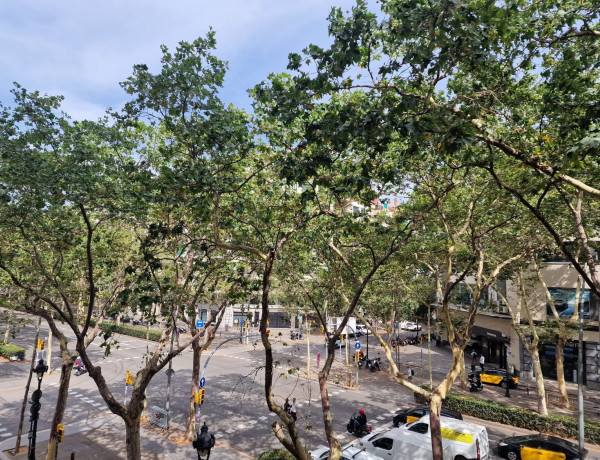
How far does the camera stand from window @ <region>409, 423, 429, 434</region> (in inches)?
608

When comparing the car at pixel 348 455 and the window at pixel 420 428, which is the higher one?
the window at pixel 420 428

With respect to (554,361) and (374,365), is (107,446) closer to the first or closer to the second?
(374,365)

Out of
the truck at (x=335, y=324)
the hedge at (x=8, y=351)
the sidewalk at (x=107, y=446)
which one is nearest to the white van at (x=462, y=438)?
the sidewalk at (x=107, y=446)

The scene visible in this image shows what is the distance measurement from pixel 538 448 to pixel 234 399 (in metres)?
14.6

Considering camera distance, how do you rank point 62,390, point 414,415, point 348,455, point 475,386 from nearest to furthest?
point 62,390
point 348,455
point 414,415
point 475,386

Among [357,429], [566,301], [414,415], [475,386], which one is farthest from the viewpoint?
[566,301]

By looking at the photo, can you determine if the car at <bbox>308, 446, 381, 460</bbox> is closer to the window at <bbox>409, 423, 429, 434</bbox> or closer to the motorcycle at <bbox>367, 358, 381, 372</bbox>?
the window at <bbox>409, 423, 429, 434</bbox>

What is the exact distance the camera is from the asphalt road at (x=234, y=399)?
17.3 m

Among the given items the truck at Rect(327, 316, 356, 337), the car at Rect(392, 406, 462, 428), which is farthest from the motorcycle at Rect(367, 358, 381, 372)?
the car at Rect(392, 406, 462, 428)

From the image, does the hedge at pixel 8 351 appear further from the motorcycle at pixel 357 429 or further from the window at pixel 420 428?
the window at pixel 420 428

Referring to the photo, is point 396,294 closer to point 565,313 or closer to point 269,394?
point 565,313

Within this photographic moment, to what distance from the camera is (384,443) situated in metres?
14.7

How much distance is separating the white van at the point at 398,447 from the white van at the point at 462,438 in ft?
0.60

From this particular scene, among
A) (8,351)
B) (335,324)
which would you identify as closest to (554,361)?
(335,324)
